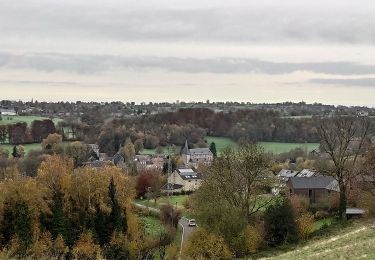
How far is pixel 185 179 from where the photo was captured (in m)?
93.5

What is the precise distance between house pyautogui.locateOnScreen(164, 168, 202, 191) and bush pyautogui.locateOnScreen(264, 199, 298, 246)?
50.8 metres

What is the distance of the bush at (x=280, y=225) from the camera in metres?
37.2

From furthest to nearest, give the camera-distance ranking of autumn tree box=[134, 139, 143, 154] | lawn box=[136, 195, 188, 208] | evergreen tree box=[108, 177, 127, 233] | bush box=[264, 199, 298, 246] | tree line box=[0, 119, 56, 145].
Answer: autumn tree box=[134, 139, 143, 154]
tree line box=[0, 119, 56, 145]
lawn box=[136, 195, 188, 208]
evergreen tree box=[108, 177, 127, 233]
bush box=[264, 199, 298, 246]

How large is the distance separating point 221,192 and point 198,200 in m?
2.08

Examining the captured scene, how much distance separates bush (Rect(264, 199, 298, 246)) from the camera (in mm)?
37250

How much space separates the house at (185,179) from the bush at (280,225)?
50793mm

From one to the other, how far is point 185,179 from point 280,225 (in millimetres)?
56652

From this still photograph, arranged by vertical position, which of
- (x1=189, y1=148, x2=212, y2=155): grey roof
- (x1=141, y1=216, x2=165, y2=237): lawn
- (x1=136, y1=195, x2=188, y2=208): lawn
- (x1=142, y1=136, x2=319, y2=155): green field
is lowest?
(x1=136, y1=195, x2=188, y2=208): lawn

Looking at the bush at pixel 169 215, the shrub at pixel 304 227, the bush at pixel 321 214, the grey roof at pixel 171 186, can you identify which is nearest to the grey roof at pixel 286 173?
the grey roof at pixel 171 186

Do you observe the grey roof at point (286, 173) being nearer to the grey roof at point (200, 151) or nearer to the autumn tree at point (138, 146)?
the grey roof at point (200, 151)

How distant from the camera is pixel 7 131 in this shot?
139750mm

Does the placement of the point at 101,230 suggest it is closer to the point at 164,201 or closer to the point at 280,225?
the point at 280,225

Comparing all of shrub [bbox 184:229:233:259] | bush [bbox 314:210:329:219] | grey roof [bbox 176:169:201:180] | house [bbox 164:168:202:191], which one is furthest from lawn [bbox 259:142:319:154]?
shrub [bbox 184:229:233:259]

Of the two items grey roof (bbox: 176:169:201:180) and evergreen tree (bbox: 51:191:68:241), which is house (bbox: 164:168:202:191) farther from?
evergreen tree (bbox: 51:191:68:241)
